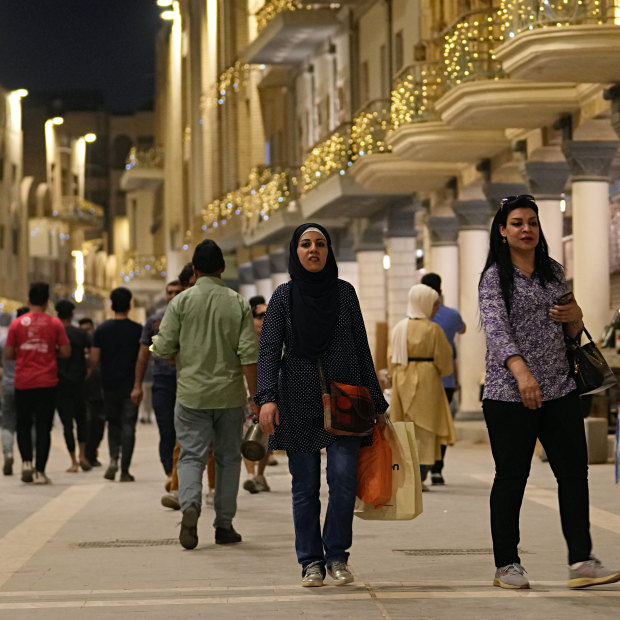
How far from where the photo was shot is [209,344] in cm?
1159

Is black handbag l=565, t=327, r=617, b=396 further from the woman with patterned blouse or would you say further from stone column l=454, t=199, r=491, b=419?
stone column l=454, t=199, r=491, b=419

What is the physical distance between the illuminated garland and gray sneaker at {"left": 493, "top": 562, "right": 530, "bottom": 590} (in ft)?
121

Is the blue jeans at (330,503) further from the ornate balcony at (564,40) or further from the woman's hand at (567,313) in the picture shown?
the ornate balcony at (564,40)

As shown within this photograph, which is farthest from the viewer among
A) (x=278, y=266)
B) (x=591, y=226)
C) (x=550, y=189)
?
(x=278, y=266)

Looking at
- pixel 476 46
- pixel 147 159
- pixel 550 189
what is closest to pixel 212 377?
pixel 476 46

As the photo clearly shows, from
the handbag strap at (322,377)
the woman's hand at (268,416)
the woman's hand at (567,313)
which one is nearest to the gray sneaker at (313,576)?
the woman's hand at (268,416)

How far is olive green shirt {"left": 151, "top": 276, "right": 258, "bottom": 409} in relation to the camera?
11.6 metres

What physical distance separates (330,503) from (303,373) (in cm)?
66

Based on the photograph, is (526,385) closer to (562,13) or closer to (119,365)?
(119,365)

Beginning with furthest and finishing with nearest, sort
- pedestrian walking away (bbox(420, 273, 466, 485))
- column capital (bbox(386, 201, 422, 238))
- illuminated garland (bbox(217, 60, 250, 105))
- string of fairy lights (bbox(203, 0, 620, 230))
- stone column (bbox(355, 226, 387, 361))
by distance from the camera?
illuminated garland (bbox(217, 60, 250, 105))
stone column (bbox(355, 226, 387, 361))
column capital (bbox(386, 201, 422, 238))
string of fairy lights (bbox(203, 0, 620, 230))
pedestrian walking away (bbox(420, 273, 466, 485))

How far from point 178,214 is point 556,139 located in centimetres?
3874

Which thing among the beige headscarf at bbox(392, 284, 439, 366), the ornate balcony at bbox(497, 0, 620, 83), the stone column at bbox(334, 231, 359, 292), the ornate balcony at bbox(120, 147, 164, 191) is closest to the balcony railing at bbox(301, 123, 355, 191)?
the stone column at bbox(334, 231, 359, 292)

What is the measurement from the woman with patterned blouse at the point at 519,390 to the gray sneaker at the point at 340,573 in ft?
2.44

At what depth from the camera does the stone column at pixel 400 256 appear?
3441cm
